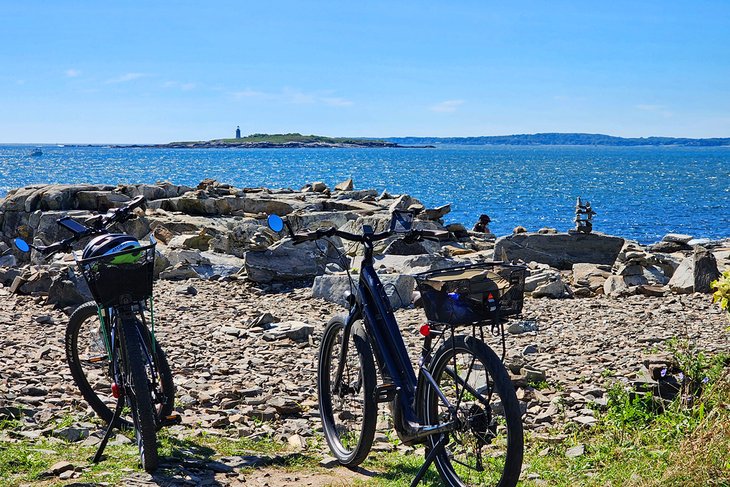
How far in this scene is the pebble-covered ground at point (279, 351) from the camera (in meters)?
7.01

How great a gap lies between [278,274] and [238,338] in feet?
11.7

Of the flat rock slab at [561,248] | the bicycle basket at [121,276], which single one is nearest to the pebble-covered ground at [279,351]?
the bicycle basket at [121,276]

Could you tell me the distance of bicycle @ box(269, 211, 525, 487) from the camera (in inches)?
180

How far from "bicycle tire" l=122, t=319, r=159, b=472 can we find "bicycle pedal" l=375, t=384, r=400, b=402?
1386 mm

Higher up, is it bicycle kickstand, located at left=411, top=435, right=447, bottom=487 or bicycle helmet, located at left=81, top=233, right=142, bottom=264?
bicycle helmet, located at left=81, top=233, right=142, bottom=264

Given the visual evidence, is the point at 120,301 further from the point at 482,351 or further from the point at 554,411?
the point at 554,411

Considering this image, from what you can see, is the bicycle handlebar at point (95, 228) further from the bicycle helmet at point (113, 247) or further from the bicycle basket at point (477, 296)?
the bicycle basket at point (477, 296)

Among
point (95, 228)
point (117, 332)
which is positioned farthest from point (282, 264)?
point (117, 332)

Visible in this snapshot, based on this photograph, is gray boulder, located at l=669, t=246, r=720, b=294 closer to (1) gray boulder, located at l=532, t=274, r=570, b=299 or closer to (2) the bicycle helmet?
(1) gray boulder, located at l=532, t=274, r=570, b=299

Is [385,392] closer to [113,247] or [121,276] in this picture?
[121,276]

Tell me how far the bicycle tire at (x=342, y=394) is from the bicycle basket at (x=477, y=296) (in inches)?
29.7

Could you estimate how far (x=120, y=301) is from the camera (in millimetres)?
5500

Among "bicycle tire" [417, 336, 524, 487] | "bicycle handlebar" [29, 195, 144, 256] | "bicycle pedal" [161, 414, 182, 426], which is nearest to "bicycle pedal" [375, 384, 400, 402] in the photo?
"bicycle tire" [417, 336, 524, 487]

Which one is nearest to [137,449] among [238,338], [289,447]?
[289,447]
